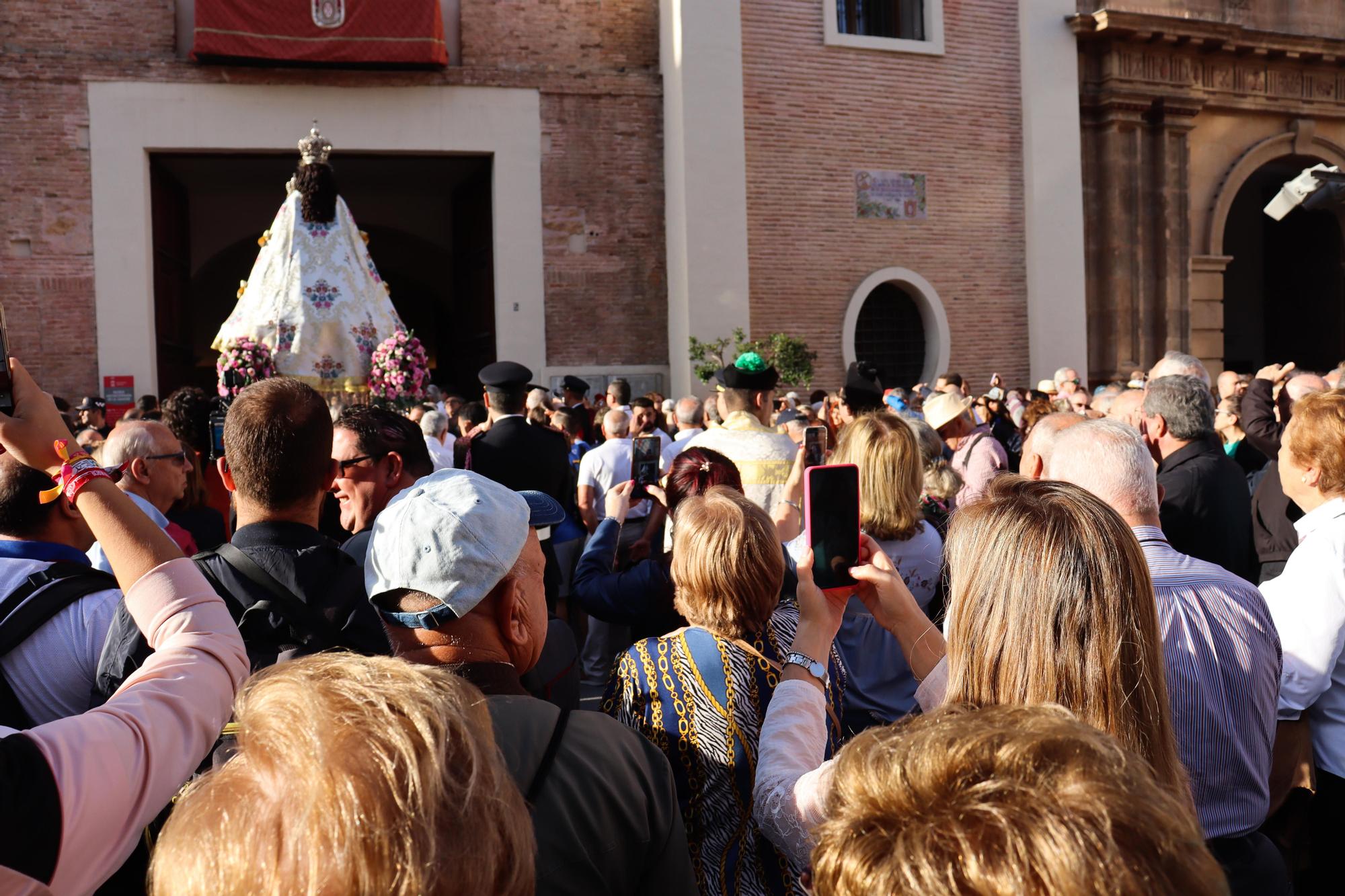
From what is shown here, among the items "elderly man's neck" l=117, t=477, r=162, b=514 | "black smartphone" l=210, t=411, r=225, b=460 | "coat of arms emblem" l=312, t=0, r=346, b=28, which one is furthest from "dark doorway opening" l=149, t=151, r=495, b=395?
"elderly man's neck" l=117, t=477, r=162, b=514

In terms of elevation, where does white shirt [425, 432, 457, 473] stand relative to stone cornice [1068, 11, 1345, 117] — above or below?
below

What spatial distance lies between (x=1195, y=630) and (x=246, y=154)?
15.6 metres

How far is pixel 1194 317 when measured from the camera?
62.0 feet

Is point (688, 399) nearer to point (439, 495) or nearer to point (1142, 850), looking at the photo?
point (439, 495)

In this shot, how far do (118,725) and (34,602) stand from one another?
45.6 inches

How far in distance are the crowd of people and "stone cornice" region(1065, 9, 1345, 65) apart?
50.8 feet

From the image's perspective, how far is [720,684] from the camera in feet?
7.91

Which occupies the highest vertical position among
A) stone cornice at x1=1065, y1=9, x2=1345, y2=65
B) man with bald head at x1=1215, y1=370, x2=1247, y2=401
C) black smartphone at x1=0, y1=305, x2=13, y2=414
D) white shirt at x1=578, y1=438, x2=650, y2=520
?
stone cornice at x1=1065, y1=9, x2=1345, y2=65

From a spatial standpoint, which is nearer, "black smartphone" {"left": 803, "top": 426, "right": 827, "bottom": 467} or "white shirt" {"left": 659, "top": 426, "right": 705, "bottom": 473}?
"black smartphone" {"left": 803, "top": 426, "right": 827, "bottom": 467}

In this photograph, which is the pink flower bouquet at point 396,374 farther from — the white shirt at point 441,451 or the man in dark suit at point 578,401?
the man in dark suit at point 578,401

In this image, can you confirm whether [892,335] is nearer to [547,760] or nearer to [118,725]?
[547,760]

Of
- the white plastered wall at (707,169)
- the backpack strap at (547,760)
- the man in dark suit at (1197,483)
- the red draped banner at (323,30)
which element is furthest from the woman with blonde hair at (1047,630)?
the red draped banner at (323,30)

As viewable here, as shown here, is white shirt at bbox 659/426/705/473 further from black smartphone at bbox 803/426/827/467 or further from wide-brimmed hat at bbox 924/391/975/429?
black smartphone at bbox 803/426/827/467

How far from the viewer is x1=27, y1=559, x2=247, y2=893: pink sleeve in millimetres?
1317
